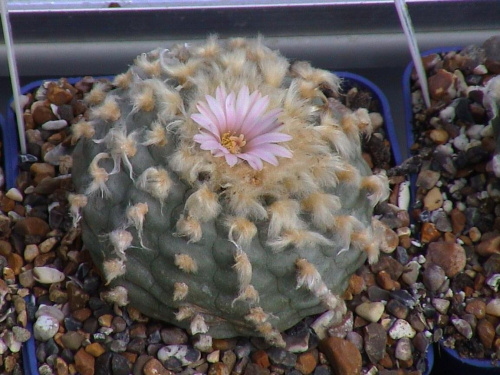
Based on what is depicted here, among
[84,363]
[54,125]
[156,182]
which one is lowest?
[84,363]

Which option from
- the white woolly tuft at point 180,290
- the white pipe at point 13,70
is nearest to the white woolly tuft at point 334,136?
the white woolly tuft at point 180,290

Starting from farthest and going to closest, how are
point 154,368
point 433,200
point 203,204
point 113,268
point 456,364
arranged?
1. point 433,200
2. point 456,364
3. point 154,368
4. point 113,268
5. point 203,204

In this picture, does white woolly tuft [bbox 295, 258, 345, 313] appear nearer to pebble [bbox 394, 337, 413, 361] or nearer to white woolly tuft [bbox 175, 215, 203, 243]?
white woolly tuft [bbox 175, 215, 203, 243]

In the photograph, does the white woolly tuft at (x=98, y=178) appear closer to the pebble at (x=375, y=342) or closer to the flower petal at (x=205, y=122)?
the flower petal at (x=205, y=122)

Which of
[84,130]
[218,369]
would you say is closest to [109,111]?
[84,130]

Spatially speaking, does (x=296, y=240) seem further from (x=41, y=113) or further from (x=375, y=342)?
(x=41, y=113)
